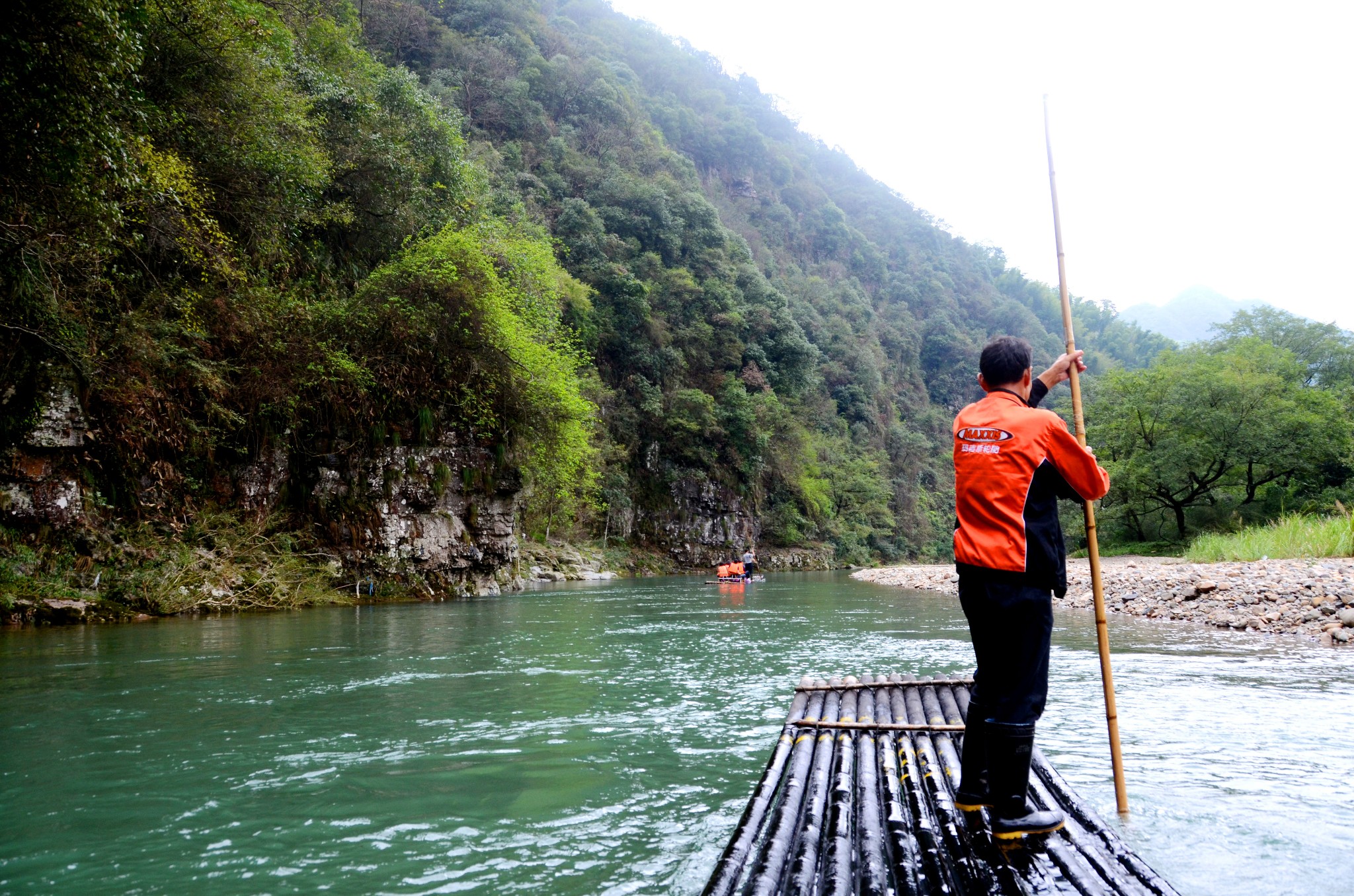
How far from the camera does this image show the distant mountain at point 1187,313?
156500mm

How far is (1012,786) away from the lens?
8.64 ft

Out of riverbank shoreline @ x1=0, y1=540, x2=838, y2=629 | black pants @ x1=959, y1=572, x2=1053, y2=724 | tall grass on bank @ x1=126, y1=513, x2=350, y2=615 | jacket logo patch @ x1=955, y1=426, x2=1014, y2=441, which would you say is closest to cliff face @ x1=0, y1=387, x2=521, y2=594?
Answer: riverbank shoreline @ x1=0, y1=540, x2=838, y2=629

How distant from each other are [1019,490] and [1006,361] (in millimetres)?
591

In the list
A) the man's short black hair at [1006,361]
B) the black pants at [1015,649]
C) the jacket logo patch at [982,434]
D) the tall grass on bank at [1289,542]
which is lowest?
the tall grass on bank at [1289,542]

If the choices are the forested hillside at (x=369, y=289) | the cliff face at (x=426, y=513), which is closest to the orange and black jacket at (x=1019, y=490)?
the forested hillside at (x=369, y=289)

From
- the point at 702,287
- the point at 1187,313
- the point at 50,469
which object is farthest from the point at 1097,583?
the point at 1187,313

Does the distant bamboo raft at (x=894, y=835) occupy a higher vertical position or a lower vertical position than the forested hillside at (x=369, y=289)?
lower

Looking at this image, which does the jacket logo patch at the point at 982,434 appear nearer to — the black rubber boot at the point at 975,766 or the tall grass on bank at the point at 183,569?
the black rubber boot at the point at 975,766

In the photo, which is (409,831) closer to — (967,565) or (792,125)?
(967,565)

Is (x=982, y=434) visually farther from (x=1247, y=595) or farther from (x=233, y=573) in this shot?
(x=233, y=573)

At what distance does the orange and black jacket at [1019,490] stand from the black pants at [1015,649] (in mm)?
61

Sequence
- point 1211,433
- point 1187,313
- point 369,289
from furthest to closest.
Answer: point 1187,313
point 1211,433
point 369,289

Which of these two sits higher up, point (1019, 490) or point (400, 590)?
point (1019, 490)

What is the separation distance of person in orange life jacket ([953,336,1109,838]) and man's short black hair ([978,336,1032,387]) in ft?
0.59
